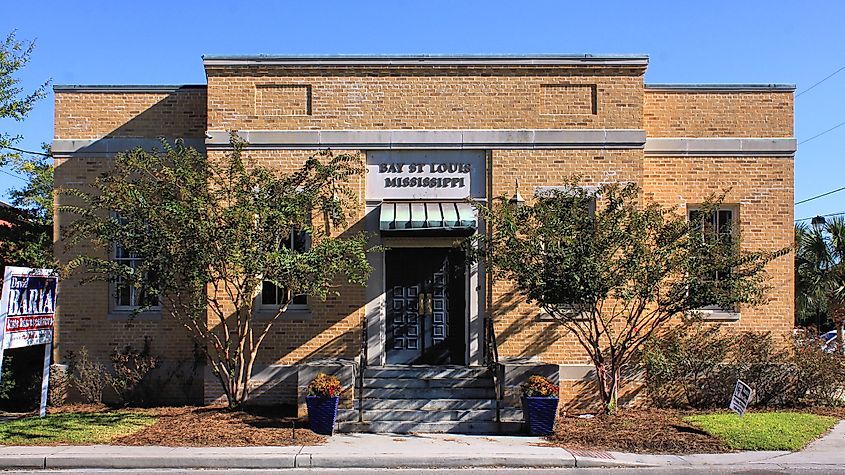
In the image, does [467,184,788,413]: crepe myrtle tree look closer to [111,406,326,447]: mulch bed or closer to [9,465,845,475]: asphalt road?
[9,465,845,475]: asphalt road

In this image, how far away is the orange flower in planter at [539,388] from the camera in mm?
12820

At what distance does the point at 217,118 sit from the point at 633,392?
937 centimetres

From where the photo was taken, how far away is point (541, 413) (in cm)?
1277

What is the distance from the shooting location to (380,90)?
15.6 m

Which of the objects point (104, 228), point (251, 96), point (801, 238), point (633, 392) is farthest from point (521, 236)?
point (801, 238)

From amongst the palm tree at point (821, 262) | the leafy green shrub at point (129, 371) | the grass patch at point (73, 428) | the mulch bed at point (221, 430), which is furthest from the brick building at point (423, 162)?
the palm tree at point (821, 262)

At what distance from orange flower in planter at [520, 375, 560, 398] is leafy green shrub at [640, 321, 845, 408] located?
2.81 metres

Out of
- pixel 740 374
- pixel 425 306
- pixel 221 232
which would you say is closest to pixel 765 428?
pixel 740 374

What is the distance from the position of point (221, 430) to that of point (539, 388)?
4.96 meters

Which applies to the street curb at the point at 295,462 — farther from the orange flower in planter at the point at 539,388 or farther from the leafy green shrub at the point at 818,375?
the leafy green shrub at the point at 818,375

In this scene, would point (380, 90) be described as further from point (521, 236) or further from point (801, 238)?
point (801, 238)

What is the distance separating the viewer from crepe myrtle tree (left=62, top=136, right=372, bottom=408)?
12812 mm

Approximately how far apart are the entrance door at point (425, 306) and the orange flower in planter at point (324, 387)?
2.67 metres

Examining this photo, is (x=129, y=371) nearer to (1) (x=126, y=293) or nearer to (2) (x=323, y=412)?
(1) (x=126, y=293)
